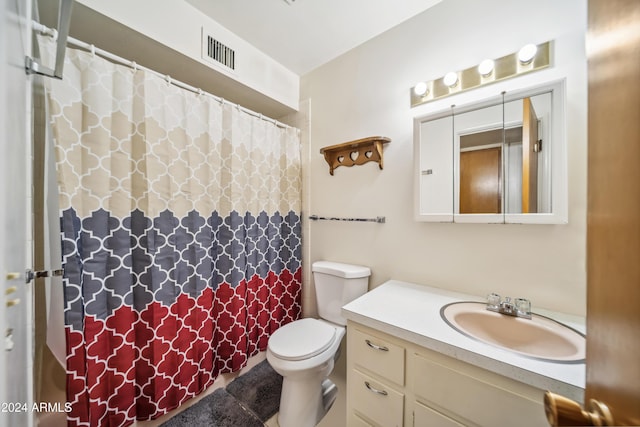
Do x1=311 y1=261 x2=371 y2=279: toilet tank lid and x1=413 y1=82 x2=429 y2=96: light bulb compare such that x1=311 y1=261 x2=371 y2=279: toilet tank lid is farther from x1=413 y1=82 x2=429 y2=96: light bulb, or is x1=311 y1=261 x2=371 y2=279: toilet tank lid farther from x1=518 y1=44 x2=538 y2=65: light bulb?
x1=518 y1=44 x2=538 y2=65: light bulb

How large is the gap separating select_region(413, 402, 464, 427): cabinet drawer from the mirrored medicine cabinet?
2.83 ft

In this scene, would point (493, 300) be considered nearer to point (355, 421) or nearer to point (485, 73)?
point (355, 421)

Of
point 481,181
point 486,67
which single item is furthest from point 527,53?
point 481,181

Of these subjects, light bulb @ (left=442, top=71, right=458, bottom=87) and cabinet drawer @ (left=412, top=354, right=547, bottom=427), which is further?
light bulb @ (left=442, top=71, right=458, bottom=87)

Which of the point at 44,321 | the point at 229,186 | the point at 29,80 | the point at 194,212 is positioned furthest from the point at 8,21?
the point at 44,321

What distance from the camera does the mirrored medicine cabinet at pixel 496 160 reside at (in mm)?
1002

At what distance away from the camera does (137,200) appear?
118 cm

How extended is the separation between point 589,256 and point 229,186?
5.28ft

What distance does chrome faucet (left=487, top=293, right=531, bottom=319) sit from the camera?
3.22 feet

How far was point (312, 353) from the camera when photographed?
1203mm

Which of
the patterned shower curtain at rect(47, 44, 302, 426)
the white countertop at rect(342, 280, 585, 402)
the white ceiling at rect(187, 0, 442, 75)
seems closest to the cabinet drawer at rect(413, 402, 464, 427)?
the white countertop at rect(342, 280, 585, 402)

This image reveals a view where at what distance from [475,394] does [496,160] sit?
103 centimetres

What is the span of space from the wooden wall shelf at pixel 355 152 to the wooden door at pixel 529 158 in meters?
0.68

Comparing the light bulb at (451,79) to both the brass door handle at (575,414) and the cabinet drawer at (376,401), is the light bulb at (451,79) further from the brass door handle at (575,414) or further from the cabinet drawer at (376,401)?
the cabinet drawer at (376,401)
